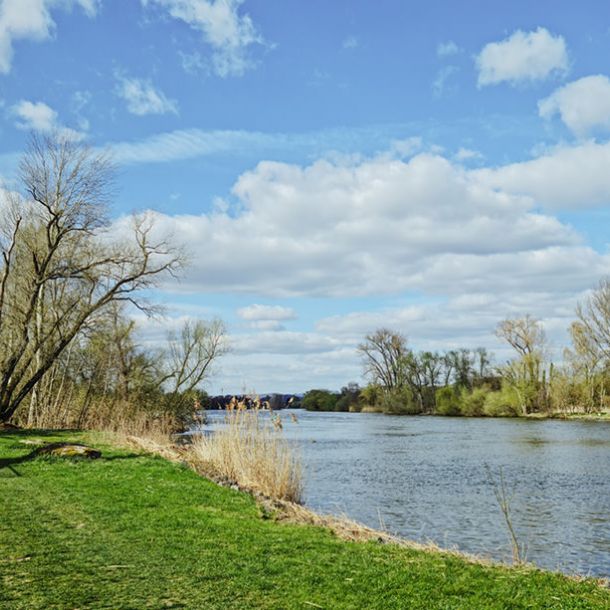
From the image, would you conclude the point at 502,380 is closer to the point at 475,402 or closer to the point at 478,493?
the point at 475,402

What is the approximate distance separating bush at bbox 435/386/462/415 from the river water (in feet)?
→ 122

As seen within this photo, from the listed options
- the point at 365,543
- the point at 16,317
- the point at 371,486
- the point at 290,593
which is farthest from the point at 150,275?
the point at 290,593

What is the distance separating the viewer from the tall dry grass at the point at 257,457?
1320 cm

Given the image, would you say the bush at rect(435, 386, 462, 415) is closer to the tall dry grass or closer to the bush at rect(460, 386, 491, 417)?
the bush at rect(460, 386, 491, 417)

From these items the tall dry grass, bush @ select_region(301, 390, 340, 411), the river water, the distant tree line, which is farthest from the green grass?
bush @ select_region(301, 390, 340, 411)

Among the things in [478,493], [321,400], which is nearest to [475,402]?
[321,400]

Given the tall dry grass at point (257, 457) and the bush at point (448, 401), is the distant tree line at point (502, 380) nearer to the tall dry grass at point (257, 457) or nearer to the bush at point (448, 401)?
the bush at point (448, 401)

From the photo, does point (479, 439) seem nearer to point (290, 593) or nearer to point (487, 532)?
point (487, 532)

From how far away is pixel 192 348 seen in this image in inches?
1718

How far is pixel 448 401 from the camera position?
229 ft

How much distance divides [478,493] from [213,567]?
11.5m

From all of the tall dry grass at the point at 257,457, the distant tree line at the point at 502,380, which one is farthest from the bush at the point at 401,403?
the tall dry grass at the point at 257,457

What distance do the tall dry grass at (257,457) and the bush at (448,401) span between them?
56609mm

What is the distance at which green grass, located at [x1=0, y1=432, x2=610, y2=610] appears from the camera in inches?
223
